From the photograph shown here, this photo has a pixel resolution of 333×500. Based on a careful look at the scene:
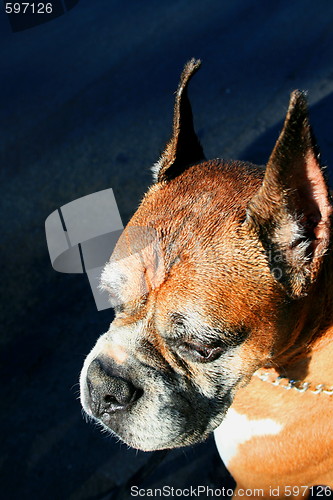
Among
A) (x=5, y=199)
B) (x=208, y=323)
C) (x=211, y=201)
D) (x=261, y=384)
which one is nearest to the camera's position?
(x=208, y=323)

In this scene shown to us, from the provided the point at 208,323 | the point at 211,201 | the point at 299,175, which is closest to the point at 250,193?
the point at 211,201

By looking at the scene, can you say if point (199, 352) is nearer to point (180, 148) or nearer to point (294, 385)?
point (294, 385)

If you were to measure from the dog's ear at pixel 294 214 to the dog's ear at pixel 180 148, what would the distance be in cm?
61

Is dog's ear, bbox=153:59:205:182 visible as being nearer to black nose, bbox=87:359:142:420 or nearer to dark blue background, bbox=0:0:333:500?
black nose, bbox=87:359:142:420

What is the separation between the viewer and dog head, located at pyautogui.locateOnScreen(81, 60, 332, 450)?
1.97m

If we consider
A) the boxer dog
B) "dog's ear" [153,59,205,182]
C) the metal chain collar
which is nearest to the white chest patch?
the boxer dog

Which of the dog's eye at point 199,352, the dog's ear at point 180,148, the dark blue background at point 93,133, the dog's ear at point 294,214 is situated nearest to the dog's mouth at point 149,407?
the dog's eye at point 199,352

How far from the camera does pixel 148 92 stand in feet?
20.1

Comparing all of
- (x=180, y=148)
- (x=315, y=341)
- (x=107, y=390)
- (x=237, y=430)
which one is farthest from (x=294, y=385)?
(x=180, y=148)

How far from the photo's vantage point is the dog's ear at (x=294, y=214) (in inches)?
70.2

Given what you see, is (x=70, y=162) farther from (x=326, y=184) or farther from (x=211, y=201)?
(x=326, y=184)

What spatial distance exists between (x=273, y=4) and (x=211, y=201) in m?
5.94

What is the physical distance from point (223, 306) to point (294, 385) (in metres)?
0.72

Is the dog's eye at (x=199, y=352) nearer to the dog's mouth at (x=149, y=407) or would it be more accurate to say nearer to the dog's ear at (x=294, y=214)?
the dog's mouth at (x=149, y=407)
